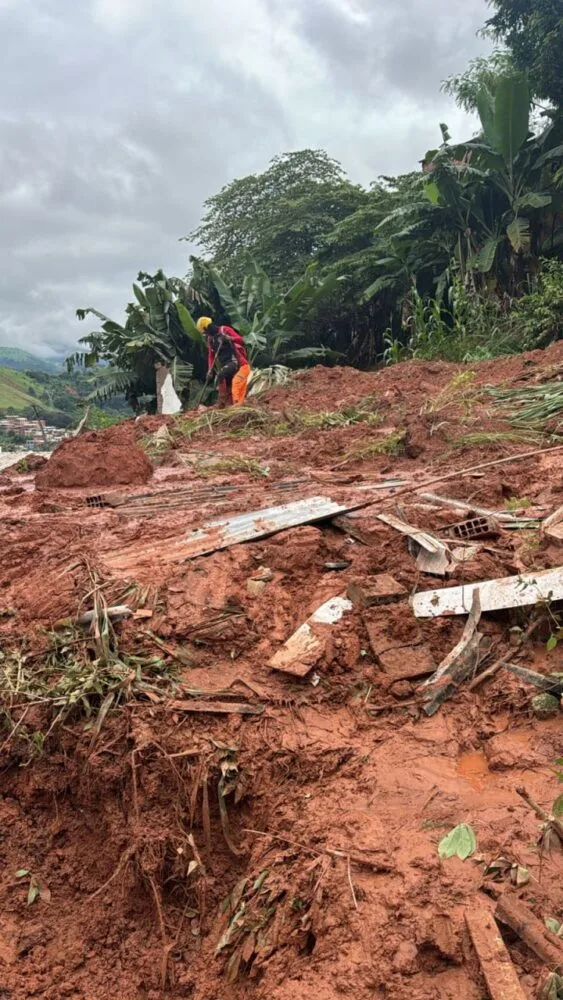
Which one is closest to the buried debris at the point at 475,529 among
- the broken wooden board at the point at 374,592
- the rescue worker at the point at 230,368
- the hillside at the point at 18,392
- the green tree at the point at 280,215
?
the broken wooden board at the point at 374,592

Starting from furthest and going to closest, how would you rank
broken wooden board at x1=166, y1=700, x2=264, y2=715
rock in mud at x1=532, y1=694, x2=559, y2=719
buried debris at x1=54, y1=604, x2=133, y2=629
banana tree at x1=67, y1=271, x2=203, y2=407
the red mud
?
banana tree at x1=67, y1=271, x2=203, y2=407 → buried debris at x1=54, y1=604, x2=133, y2=629 → broken wooden board at x1=166, y1=700, x2=264, y2=715 → rock in mud at x1=532, y1=694, x2=559, y2=719 → the red mud

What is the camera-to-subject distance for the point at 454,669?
263 centimetres

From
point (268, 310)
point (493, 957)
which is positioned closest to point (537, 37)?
point (268, 310)

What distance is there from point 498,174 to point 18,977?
13.5 meters

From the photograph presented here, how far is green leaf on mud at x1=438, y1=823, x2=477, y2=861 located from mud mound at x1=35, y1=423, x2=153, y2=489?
4.98 metres

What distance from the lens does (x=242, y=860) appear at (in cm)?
229

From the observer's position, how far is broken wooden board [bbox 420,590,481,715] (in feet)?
8.38

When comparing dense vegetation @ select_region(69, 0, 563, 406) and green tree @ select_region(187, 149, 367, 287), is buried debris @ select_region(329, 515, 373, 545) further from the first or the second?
green tree @ select_region(187, 149, 367, 287)

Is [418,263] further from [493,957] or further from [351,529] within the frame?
[493,957]

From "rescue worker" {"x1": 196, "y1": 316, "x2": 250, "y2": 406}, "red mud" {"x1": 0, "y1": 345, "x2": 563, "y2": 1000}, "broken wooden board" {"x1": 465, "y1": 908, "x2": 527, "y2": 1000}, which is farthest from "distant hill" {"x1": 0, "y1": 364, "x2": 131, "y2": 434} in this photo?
"broken wooden board" {"x1": 465, "y1": 908, "x2": 527, "y2": 1000}

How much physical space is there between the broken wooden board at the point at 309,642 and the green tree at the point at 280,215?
709 inches

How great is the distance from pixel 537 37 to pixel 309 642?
12941mm

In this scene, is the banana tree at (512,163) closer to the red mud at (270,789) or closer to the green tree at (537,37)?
the green tree at (537,37)

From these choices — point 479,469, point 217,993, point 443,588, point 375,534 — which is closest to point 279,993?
point 217,993
